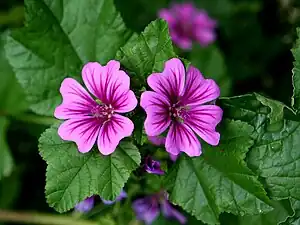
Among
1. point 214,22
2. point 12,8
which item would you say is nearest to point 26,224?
point 12,8

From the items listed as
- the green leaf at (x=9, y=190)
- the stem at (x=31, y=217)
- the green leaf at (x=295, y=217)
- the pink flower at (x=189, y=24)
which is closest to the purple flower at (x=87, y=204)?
the stem at (x=31, y=217)

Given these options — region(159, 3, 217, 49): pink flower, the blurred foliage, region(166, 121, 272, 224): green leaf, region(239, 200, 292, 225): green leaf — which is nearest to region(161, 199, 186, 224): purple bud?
the blurred foliage

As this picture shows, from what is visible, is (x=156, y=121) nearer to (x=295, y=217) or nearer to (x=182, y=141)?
(x=182, y=141)

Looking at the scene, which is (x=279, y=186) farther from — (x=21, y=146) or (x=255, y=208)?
(x=21, y=146)

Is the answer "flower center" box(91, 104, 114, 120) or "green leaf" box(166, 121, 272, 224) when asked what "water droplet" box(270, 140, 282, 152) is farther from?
"flower center" box(91, 104, 114, 120)

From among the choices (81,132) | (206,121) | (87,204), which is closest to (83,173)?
(81,132)

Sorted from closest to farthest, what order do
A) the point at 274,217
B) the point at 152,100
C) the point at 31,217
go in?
the point at 152,100
the point at 274,217
the point at 31,217
